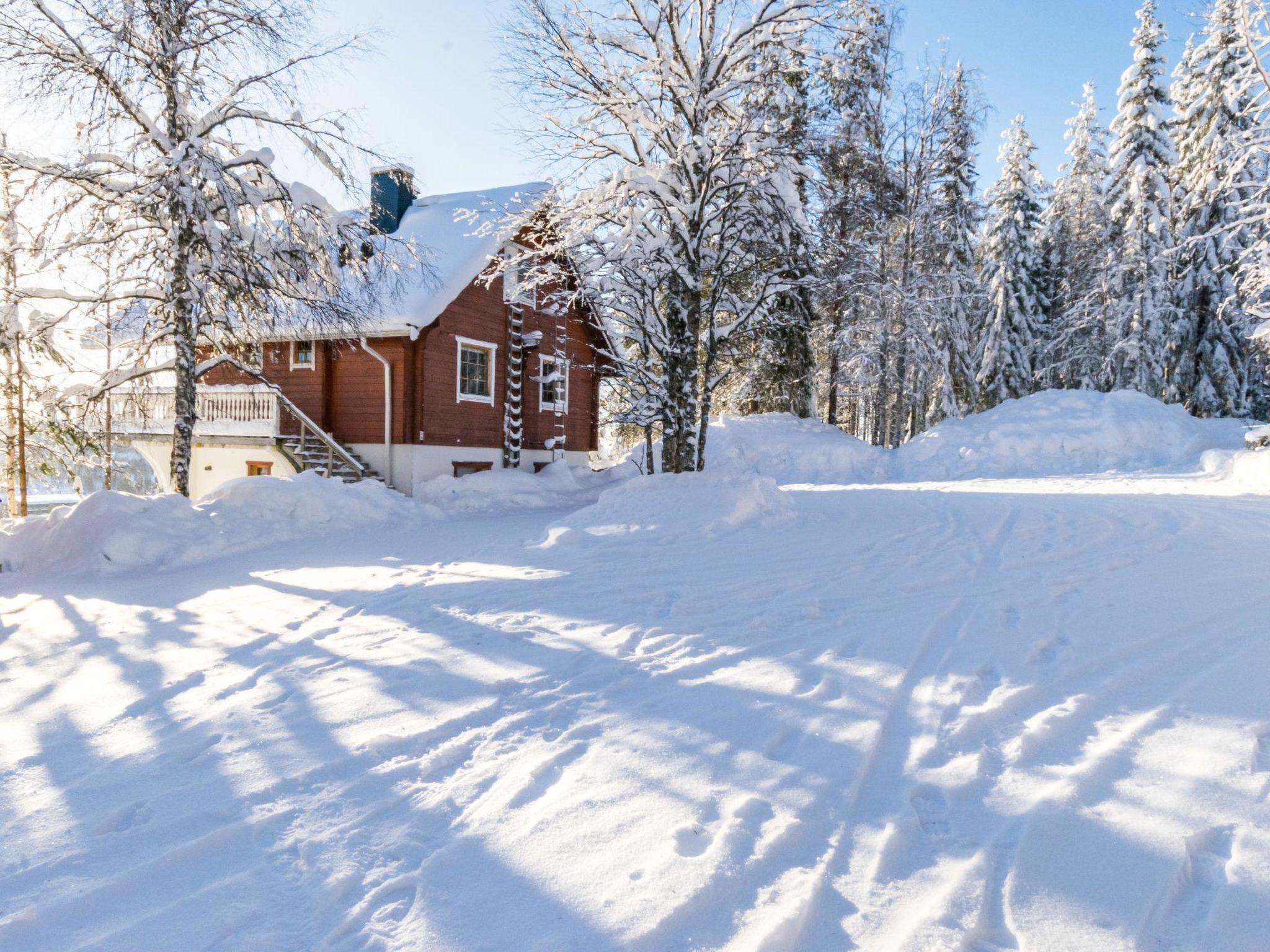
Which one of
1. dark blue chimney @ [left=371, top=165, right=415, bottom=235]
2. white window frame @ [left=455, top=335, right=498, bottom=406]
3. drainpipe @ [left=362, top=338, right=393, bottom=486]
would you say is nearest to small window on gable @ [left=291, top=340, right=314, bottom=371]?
drainpipe @ [left=362, top=338, right=393, bottom=486]

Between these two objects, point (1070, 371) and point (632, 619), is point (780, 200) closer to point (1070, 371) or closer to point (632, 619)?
point (632, 619)

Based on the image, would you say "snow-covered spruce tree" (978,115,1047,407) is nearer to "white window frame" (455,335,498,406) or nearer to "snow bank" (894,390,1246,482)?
"snow bank" (894,390,1246,482)

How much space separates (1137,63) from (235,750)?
3126 cm

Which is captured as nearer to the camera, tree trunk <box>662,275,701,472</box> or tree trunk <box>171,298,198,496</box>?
tree trunk <box>171,298,198,496</box>

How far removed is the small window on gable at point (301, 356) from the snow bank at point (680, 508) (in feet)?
31.4

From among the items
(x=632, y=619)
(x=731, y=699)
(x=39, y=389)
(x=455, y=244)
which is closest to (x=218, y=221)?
(x=39, y=389)

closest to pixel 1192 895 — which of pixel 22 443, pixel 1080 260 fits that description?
pixel 22 443

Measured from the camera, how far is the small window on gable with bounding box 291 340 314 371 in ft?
50.6

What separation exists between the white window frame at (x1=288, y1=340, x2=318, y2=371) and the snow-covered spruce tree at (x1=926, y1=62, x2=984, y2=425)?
54.0 feet

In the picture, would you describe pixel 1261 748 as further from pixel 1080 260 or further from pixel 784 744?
pixel 1080 260

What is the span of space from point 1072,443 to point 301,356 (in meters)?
19.5

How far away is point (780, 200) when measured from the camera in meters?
10.4

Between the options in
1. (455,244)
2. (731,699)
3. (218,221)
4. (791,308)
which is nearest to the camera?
(731,699)

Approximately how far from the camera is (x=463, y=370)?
16.0 metres
